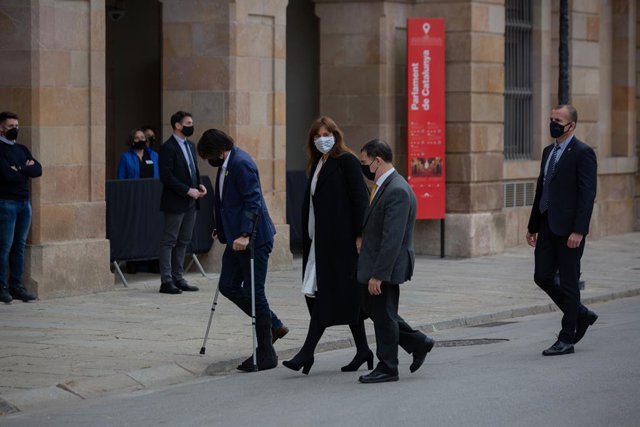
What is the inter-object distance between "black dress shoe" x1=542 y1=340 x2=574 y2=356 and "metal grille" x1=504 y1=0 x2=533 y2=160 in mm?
12044

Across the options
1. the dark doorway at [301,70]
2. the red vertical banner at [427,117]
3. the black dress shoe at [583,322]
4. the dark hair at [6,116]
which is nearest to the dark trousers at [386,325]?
the black dress shoe at [583,322]

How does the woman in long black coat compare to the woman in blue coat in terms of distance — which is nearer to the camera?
the woman in long black coat

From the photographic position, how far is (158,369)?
1140cm

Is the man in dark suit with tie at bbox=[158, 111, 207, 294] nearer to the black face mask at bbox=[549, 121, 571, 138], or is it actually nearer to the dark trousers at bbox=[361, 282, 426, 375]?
the black face mask at bbox=[549, 121, 571, 138]

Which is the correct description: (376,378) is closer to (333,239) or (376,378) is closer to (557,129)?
(333,239)


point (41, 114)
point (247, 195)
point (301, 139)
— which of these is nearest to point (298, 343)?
point (247, 195)

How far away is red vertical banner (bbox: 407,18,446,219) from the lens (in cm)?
2144

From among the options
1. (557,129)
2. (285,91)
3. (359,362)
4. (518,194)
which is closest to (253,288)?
(359,362)

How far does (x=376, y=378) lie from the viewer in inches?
420

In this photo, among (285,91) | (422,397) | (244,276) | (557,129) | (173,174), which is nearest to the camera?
(422,397)

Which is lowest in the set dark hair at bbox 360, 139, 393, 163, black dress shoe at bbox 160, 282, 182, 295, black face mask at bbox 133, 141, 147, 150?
black dress shoe at bbox 160, 282, 182, 295

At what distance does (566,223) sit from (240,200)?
2.57 m

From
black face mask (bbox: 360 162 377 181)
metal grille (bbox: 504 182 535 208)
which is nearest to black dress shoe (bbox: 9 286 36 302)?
black face mask (bbox: 360 162 377 181)

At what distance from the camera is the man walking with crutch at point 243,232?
11617 mm
